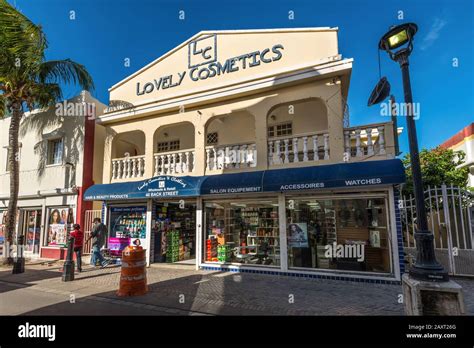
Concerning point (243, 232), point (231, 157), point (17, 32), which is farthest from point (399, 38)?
point (17, 32)

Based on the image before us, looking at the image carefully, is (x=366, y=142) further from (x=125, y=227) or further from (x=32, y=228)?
(x=32, y=228)

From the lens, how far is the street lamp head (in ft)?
14.4

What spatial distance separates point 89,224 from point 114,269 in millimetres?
3040

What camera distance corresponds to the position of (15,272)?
990cm

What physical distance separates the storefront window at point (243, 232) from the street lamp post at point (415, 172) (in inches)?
205

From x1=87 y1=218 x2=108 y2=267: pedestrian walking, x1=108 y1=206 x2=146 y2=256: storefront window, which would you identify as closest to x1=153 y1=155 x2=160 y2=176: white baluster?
x1=108 y1=206 x2=146 y2=256: storefront window

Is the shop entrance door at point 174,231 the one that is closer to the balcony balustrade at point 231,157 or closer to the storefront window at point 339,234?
the balcony balustrade at point 231,157

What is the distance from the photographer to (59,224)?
1270cm

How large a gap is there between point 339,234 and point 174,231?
656 cm

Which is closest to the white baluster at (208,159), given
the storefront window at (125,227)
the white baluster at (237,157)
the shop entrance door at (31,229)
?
the white baluster at (237,157)

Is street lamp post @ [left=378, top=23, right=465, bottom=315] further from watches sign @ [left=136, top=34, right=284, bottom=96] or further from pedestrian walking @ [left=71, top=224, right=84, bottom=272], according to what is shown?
pedestrian walking @ [left=71, top=224, right=84, bottom=272]
